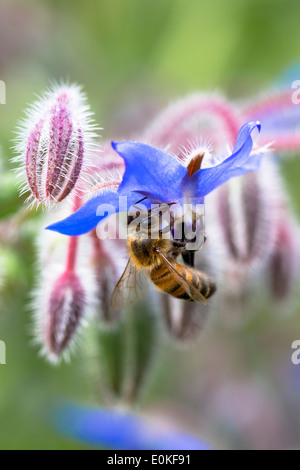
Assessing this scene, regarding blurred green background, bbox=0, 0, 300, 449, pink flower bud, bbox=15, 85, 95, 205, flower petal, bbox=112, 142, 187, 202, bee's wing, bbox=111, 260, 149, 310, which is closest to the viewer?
flower petal, bbox=112, 142, 187, 202

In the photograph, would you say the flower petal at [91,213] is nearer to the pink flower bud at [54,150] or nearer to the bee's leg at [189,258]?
the pink flower bud at [54,150]

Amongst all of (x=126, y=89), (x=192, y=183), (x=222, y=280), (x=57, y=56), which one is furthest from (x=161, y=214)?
(x=57, y=56)

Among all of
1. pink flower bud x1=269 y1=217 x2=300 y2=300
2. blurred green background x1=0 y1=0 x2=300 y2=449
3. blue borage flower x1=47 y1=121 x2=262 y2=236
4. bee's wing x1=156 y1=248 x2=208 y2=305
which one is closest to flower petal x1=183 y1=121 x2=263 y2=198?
blue borage flower x1=47 y1=121 x2=262 y2=236

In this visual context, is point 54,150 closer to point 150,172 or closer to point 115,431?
point 150,172

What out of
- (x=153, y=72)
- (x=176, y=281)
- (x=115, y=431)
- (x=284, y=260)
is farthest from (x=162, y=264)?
(x=153, y=72)

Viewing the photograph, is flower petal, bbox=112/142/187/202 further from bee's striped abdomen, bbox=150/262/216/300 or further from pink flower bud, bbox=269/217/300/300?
pink flower bud, bbox=269/217/300/300
